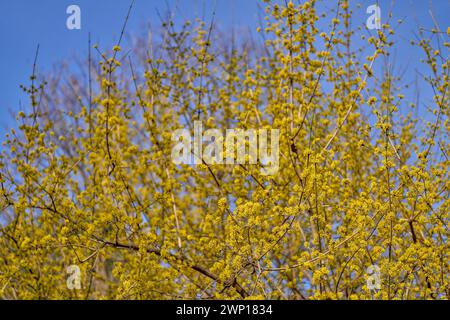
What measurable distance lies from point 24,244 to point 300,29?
325cm

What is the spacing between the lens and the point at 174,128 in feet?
16.6

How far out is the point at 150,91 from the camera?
5.00 meters

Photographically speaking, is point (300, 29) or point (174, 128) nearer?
point (300, 29)

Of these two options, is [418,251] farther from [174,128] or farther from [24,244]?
[24,244]

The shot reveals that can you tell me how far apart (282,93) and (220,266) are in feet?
7.30

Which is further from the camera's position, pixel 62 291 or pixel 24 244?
pixel 62 291

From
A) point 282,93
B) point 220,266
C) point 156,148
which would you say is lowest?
point 220,266

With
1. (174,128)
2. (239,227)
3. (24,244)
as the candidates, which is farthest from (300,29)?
(24,244)

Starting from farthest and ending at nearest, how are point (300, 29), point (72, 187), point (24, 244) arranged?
point (72, 187)
point (300, 29)
point (24, 244)

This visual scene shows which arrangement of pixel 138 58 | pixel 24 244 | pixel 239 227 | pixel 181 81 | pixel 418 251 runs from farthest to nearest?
pixel 138 58 → pixel 181 81 → pixel 24 244 → pixel 418 251 → pixel 239 227
